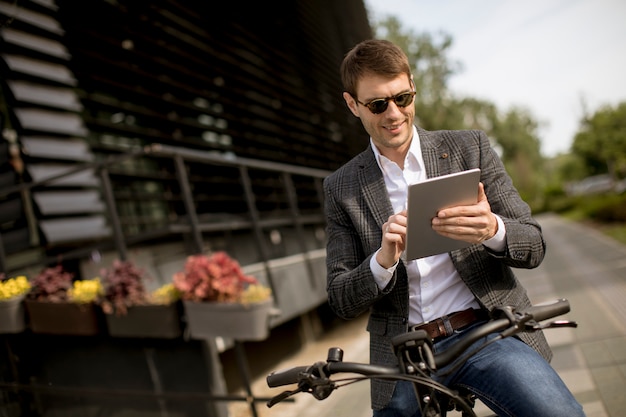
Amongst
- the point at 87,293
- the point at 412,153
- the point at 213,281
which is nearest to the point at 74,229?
the point at 87,293

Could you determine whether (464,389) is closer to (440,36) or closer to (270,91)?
(270,91)

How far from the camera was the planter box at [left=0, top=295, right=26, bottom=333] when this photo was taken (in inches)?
161

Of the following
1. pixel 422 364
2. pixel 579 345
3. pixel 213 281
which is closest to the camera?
pixel 422 364

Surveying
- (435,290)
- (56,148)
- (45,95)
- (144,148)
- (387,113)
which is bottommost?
(435,290)

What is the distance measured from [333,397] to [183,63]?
186 inches

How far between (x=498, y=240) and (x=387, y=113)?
0.57 meters

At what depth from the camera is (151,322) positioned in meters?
3.90

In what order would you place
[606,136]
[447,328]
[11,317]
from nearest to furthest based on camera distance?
[447,328]
[11,317]
[606,136]

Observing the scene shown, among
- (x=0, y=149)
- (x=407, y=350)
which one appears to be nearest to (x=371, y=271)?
(x=407, y=350)

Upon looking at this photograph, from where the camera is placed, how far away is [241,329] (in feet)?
12.6

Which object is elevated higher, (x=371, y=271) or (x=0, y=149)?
(x=0, y=149)

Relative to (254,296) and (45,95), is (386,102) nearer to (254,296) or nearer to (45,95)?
(254,296)

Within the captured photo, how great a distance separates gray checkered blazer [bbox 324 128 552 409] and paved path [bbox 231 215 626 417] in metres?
0.50

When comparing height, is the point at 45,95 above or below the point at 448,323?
above
